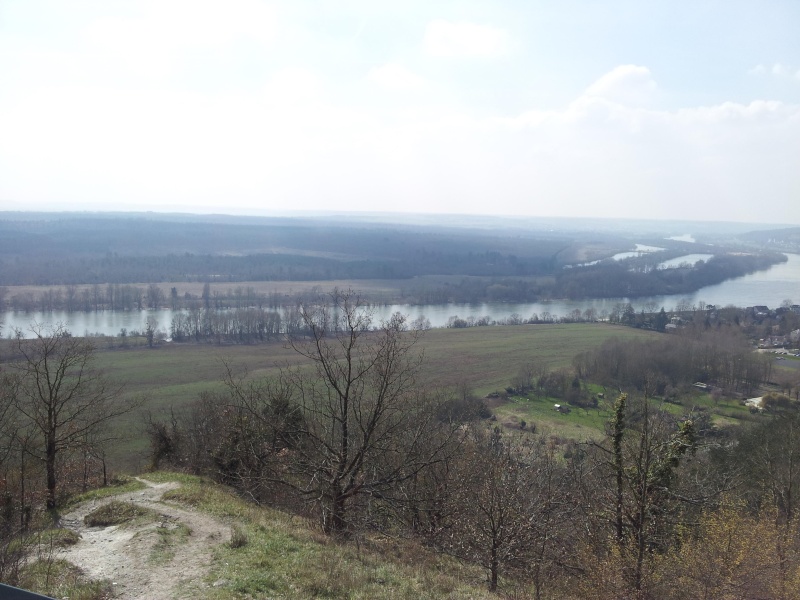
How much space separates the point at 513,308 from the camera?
51.8m

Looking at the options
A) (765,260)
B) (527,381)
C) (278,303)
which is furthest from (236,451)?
(765,260)

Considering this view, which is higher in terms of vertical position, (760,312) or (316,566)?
(316,566)

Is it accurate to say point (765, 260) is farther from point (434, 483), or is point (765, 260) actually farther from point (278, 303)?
point (434, 483)

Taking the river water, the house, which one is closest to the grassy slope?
the river water

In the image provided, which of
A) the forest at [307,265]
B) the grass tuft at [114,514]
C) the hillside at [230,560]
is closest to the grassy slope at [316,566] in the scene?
the hillside at [230,560]

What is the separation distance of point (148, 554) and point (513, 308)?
48.4 meters

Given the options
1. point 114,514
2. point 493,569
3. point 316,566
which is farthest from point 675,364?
point 114,514

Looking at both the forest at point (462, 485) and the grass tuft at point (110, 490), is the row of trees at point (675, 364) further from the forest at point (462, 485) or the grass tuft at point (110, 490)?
the grass tuft at point (110, 490)

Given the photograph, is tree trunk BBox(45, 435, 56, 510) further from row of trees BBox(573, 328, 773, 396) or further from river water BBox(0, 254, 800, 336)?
river water BBox(0, 254, 800, 336)

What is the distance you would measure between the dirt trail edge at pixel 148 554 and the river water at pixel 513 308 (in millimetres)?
32611

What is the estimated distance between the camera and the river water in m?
38.5

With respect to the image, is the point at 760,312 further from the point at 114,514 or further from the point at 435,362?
the point at 114,514

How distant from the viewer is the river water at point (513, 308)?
38531 mm

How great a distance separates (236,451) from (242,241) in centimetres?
9279
